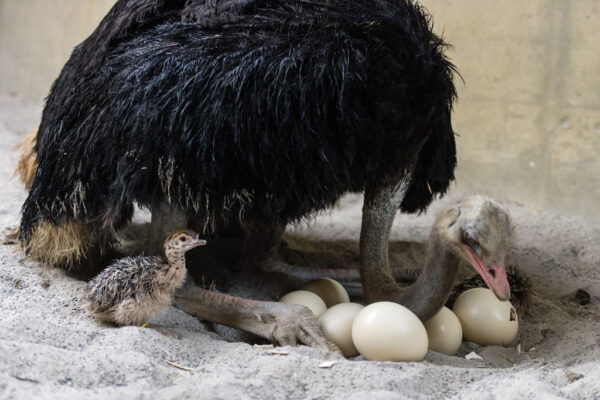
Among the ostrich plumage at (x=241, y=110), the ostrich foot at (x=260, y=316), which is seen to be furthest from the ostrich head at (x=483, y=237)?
the ostrich foot at (x=260, y=316)

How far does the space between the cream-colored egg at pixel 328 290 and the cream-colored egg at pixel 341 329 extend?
1.31ft

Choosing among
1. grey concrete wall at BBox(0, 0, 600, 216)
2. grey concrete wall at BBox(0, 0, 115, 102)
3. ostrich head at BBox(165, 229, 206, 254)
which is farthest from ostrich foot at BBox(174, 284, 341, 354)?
grey concrete wall at BBox(0, 0, 115, 102)

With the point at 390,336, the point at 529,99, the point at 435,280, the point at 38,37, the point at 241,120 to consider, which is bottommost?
the point at 390,336

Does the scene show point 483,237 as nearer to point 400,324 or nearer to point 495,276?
point 495,276

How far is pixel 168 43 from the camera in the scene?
2674 millimetres

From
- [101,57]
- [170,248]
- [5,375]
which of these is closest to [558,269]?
[170,248]

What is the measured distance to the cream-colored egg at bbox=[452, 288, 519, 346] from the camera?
2.79 metres

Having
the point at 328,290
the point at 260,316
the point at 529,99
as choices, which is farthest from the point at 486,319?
the point at 529,99

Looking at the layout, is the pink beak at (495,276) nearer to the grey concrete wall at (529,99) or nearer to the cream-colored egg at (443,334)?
the cream-colored egg at (443,334)

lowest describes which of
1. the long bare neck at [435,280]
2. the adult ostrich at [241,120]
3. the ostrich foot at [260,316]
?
the ostrich foot at [260,316]

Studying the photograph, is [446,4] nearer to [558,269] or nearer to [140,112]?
[558,269]

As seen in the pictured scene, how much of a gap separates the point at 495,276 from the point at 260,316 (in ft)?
2.77

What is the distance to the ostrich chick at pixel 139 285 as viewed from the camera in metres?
2.49

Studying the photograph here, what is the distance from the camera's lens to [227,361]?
228 centimetres
